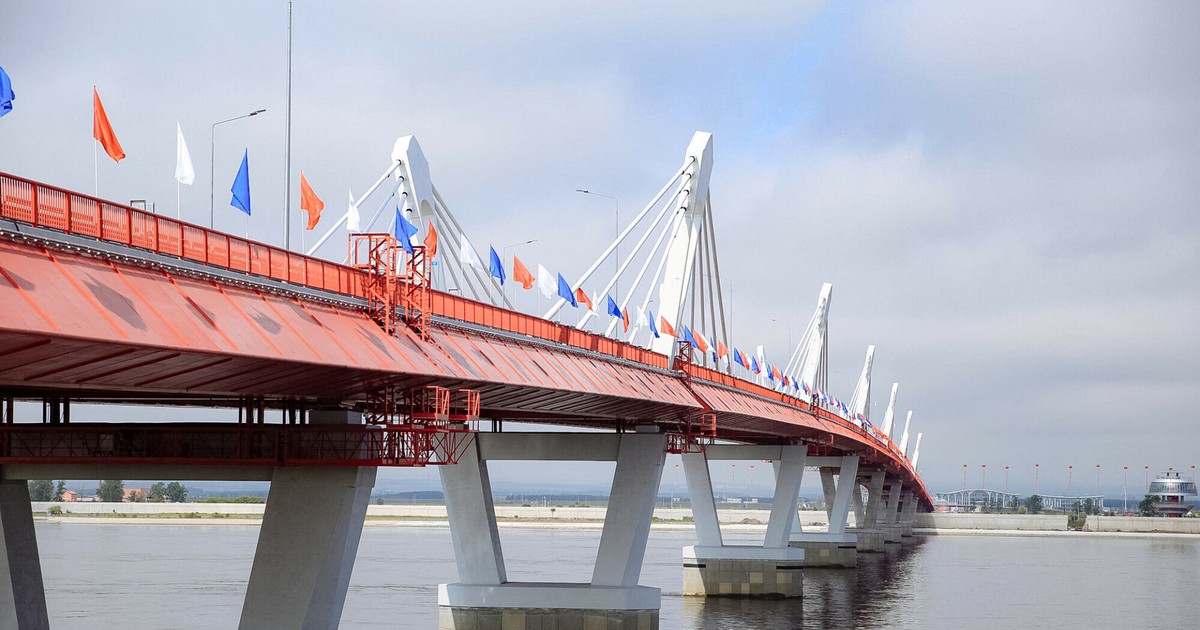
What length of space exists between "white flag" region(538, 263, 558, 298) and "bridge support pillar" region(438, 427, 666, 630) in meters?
7.14

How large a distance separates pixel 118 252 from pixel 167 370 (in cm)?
278

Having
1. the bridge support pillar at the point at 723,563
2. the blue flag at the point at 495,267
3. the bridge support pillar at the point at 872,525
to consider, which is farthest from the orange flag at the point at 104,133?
the bridge support pillar at the point at 872,525

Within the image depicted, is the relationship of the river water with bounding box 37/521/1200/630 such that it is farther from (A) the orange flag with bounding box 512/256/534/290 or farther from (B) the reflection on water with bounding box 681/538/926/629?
(A) the orange flag with bounding box 512/256/534/290

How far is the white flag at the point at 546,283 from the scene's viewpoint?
4606 cm

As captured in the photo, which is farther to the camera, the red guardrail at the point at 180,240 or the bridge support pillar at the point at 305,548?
the bridge support pillar at the point at 305,548

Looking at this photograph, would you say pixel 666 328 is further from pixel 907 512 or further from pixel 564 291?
pixel 907 512

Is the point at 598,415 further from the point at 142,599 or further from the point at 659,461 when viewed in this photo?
the point at 142,599

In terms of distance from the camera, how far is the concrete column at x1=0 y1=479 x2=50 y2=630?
31391mm

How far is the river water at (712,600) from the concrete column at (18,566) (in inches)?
1004

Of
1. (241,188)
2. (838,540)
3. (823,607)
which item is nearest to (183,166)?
(241,188)

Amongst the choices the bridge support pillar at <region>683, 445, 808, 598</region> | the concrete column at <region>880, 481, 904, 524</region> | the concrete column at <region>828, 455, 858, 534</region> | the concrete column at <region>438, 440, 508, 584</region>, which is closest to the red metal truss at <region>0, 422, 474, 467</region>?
the concrete column at <region>438, 440, 508, 584</region>

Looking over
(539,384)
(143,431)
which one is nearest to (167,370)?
(143,431)

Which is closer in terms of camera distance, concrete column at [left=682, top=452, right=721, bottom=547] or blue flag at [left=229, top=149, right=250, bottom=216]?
blue flag at [left=229, top=149, right=250, bottom=216]

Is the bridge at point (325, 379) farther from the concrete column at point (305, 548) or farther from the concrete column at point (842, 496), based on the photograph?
the concrete column at point (842, 496)
